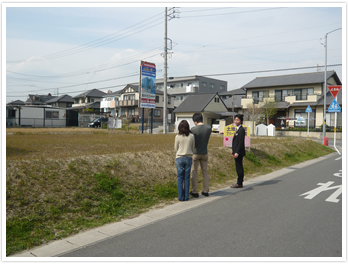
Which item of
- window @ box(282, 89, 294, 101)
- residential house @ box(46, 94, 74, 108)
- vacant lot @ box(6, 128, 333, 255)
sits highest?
residential house @ box(46, 94, 74, 108)

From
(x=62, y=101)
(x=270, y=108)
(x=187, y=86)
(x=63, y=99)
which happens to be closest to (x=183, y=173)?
(x=270, y=108)

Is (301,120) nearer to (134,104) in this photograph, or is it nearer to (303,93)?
(303,93)

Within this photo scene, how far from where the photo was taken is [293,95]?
3959 centimetres

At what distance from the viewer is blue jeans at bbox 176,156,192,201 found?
19.6 feet

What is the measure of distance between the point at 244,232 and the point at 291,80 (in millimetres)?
40885

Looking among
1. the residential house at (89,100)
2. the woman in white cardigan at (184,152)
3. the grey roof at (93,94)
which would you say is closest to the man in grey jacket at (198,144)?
the woman in white cardigan at (184,152)

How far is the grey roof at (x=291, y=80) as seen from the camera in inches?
1501

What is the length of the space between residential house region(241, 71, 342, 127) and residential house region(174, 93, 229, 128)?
403cm

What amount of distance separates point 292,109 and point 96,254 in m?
40.6

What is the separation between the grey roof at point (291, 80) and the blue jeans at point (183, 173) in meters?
37.1

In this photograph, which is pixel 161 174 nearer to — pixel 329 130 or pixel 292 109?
pixel 329 130

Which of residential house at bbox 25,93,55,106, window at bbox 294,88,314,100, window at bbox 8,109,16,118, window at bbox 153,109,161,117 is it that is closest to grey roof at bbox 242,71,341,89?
window at bbox 294,88,314,100

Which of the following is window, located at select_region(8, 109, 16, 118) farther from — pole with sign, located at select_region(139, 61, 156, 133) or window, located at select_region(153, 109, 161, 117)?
window, located at select_region(153, 109, 161, 117)

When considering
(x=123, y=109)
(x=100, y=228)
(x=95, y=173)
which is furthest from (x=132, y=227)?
(x=123, y=109)
